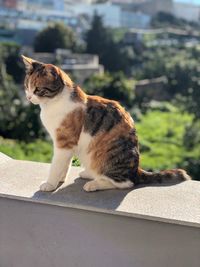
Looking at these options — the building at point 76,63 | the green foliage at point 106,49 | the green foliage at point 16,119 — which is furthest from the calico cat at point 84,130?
the green foliage at point 106,49

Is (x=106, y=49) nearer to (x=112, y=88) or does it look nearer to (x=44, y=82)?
(x=112, y=88)

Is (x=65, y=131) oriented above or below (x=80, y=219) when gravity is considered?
above

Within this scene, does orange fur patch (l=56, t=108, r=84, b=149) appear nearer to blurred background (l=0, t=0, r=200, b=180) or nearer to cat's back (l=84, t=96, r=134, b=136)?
cat's back (l=84, t=96, r=134, b=136)

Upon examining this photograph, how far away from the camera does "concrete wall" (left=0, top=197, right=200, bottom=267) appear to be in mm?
1036

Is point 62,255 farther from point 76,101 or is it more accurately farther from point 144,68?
point 144,68

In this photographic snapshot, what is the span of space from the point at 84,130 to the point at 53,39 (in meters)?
15.5

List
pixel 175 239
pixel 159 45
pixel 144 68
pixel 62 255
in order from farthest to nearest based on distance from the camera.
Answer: pixel 159 45 < pixel 144 68 < pixel 62 255 < pixel 175 239

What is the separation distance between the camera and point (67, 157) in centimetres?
124

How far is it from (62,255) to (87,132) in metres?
0.33

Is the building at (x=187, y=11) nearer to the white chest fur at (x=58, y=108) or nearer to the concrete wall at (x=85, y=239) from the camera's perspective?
the white chest fur at (x=58, y=108)

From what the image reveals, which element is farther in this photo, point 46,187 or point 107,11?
point 107,11

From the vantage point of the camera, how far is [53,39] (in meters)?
16.2

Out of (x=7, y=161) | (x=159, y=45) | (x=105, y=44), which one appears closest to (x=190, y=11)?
(x=159, y=45)

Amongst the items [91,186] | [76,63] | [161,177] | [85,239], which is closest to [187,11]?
[76,63]
